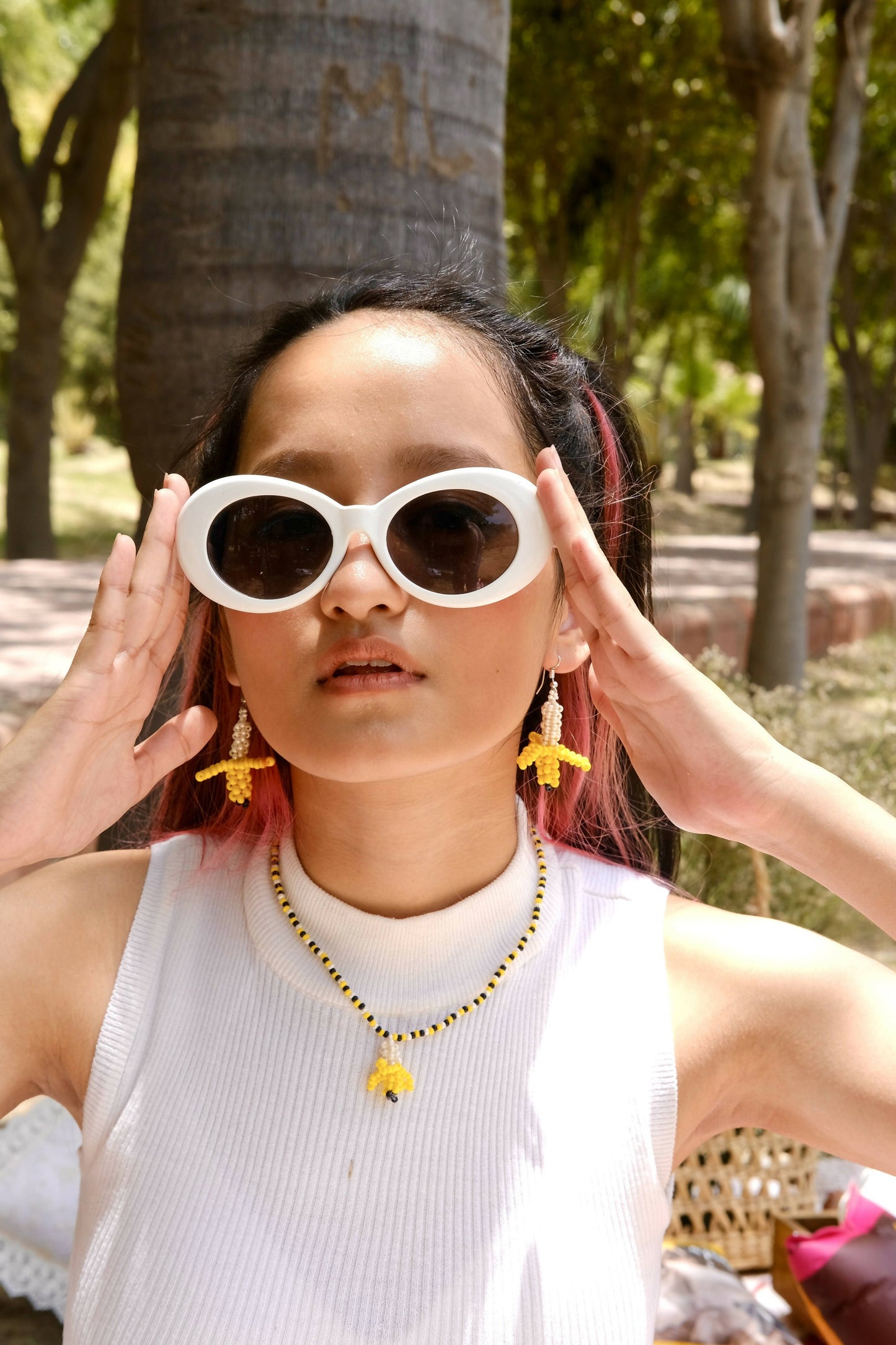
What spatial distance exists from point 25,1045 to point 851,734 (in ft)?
9.52

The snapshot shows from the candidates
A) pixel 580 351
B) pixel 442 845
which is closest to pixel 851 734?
pixel 580 351

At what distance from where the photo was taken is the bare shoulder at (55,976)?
65.7 inches

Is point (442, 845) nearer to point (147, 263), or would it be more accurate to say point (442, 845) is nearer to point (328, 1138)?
point (328, 1138)

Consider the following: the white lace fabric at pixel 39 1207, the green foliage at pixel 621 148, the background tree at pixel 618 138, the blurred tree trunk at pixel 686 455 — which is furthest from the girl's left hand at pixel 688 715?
the blurred tree trunk at pixel 686 455

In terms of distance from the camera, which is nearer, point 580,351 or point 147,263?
point 580,351

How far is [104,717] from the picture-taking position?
1.69 m

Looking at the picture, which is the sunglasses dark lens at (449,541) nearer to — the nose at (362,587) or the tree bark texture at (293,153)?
the nose at (362,587)

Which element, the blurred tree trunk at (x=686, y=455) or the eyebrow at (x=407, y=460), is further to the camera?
the blurred tree trunk at (x=686, y=455)

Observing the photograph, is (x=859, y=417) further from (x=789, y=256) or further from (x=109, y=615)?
(x=109, y=615)

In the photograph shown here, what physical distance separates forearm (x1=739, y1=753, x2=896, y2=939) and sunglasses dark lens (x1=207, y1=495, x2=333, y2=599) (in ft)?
2.24

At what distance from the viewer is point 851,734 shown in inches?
153

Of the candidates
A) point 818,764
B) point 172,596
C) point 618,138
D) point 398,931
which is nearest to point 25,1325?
point 398,931

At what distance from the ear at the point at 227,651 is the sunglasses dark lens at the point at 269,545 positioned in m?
0.20

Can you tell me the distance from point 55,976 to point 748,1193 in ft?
5.64
